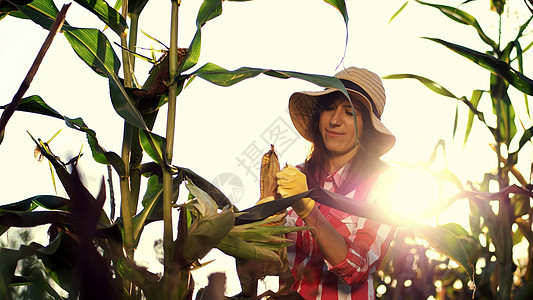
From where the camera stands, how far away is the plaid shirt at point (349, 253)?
115cm

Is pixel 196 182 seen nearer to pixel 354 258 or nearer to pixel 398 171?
pixel 354 258

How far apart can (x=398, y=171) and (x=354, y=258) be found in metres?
0.29

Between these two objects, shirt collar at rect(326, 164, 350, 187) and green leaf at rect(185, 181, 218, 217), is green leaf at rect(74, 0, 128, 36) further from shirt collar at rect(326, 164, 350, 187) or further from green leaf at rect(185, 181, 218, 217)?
shirt collar at rect(326, 164, 350, 187)

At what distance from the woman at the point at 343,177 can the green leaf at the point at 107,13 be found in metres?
0.51

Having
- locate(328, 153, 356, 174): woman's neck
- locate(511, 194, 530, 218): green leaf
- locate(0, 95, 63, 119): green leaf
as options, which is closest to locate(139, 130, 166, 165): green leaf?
locate(0, 95, 63, 119): green leaf

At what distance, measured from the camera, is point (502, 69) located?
912 mm

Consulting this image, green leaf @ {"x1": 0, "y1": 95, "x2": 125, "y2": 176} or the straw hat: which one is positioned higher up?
the straw hat

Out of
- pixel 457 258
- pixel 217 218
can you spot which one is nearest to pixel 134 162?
pixel 217 218

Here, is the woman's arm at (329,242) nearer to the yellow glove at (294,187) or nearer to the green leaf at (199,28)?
the yellow glove at (294,187)

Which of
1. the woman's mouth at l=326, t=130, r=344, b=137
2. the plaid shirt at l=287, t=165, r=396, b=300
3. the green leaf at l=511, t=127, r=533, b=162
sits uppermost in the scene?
the woman's mouth at l=326, t=130, r=344, b=137

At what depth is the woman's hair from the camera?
1.35 m

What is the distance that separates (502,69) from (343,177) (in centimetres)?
55

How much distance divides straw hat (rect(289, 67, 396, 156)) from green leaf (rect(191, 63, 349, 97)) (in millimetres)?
626

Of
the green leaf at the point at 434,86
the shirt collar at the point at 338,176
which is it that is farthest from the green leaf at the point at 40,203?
the green leaf at the point at 434,86
